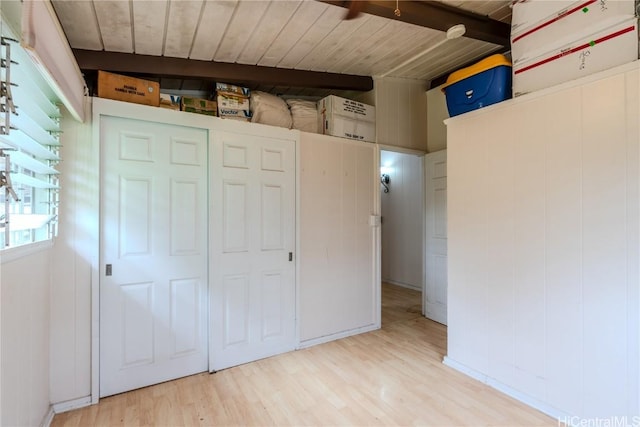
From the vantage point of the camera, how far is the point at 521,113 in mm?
2229

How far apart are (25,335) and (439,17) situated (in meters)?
3.12

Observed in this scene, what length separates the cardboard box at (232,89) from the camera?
111 inches

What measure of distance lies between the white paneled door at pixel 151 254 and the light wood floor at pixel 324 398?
21cm

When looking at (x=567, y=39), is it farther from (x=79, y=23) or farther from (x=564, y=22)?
(x=79, y=23)

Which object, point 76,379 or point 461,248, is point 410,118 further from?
point 76,379

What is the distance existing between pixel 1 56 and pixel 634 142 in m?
3.00

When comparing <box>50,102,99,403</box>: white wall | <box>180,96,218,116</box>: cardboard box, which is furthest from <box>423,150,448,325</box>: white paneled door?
<box>50,102,99,403</box>: white wall

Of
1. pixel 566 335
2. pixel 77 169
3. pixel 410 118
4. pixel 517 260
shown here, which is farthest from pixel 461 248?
pixel 77 169

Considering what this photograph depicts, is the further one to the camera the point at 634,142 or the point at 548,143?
the point at 548,143

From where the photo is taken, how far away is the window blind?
126 cm

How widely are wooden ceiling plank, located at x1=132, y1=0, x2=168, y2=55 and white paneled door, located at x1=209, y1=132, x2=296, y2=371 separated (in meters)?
0.78

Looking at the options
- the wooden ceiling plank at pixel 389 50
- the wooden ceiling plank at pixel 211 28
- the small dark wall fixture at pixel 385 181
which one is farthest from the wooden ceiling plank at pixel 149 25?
the small dark wall fixture at pixel 385 181

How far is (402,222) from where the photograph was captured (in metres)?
5.96

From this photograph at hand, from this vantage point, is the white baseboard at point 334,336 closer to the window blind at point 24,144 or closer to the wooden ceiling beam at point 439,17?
the window blind at point 24,144
